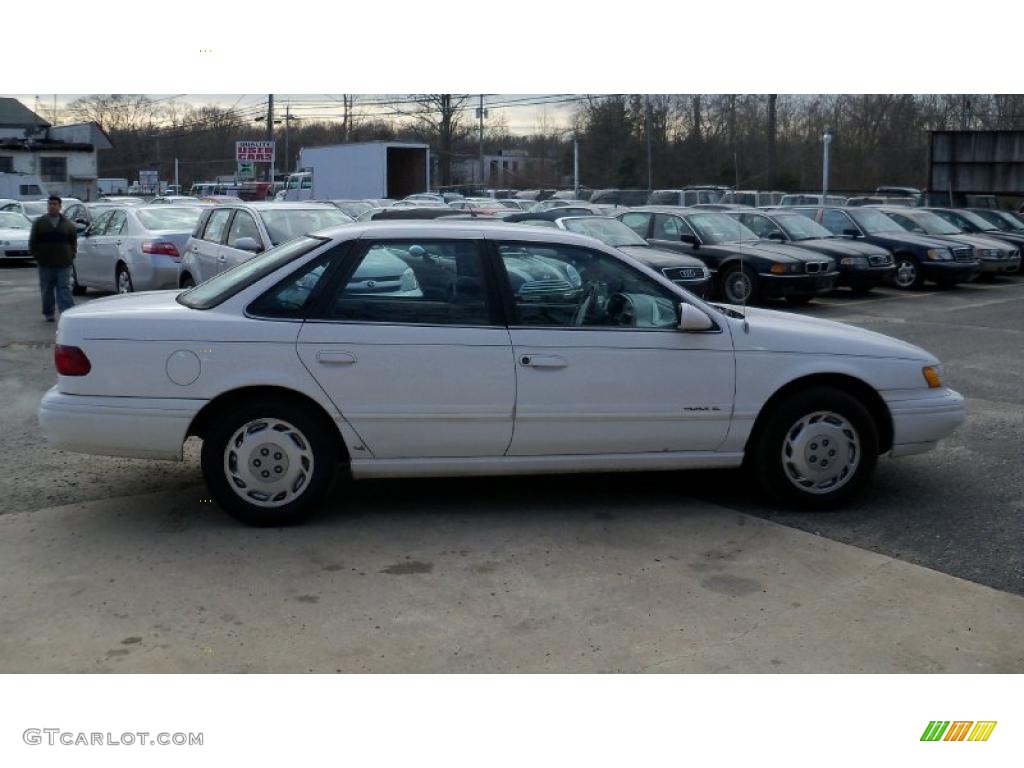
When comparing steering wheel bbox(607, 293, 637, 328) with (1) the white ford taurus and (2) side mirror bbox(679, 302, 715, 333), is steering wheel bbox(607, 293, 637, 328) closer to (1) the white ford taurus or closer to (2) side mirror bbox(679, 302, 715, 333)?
(1) the white ford taurus

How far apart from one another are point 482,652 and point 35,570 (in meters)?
2.30

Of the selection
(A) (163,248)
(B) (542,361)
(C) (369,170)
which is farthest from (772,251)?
(C) (369,170)

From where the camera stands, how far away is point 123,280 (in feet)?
54.0

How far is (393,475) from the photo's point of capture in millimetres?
5879

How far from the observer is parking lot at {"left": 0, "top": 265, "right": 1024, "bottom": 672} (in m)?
4.38

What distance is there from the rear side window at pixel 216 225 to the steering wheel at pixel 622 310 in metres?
7.94

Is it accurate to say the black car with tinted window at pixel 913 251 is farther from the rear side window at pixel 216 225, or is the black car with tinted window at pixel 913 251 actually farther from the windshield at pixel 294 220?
the rear side window at pixel 216 225

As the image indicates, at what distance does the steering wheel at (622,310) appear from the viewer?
6.00 meters

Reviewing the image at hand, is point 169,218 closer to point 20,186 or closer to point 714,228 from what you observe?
point 714,228

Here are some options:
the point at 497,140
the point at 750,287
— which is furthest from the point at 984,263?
the point at 497,140

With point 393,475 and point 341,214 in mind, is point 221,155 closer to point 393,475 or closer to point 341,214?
point 341,214

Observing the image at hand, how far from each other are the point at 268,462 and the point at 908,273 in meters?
17.3

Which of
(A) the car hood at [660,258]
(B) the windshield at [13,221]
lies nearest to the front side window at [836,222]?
(A) the car hood at [660,258]

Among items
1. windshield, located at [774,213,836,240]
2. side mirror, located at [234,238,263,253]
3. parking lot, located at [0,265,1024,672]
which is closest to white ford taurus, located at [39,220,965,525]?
parking lot, located at [0,265,1024,672]
